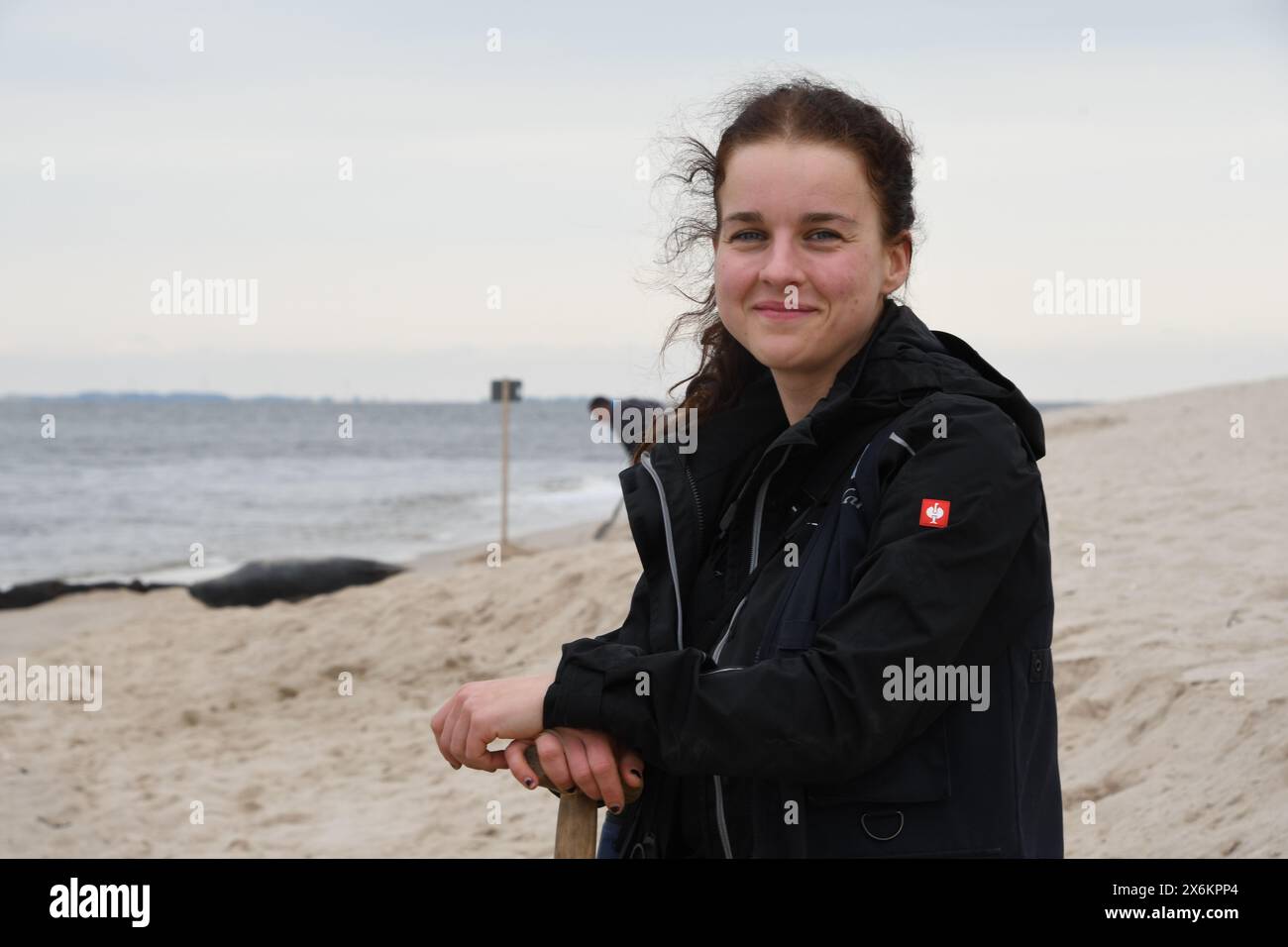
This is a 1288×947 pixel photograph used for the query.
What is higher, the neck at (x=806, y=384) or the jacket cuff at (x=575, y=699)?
the neck at (x=806, y=384)

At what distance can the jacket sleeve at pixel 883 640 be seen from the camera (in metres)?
1.43

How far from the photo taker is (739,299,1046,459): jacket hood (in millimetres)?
1576

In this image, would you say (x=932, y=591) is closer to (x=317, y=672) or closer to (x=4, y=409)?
(x=317, y=672)

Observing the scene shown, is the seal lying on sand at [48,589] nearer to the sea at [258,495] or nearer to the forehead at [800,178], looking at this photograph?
the sea at [258,495]

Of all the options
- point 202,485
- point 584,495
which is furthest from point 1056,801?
point 202,485

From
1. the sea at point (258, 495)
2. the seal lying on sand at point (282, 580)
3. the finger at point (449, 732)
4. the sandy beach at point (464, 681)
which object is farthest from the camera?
the sea at point (258, 495)

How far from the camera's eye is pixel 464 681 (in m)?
8.48

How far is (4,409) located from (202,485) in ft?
168

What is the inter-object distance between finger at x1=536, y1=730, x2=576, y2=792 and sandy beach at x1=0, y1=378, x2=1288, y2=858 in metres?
2.71

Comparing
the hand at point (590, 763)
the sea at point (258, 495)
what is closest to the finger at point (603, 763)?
the hand at point (590, 763)

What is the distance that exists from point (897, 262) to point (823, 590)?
60 centimetres

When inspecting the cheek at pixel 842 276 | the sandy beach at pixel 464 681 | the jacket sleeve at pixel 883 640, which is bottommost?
the sandy beach at pixel 464 681

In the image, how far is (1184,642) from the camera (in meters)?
5.64

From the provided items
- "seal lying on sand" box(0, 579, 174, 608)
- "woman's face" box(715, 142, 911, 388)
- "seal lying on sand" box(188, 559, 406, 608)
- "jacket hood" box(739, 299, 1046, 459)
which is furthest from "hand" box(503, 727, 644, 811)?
"seal lying on sand" box(0, 579, 174, 608)
